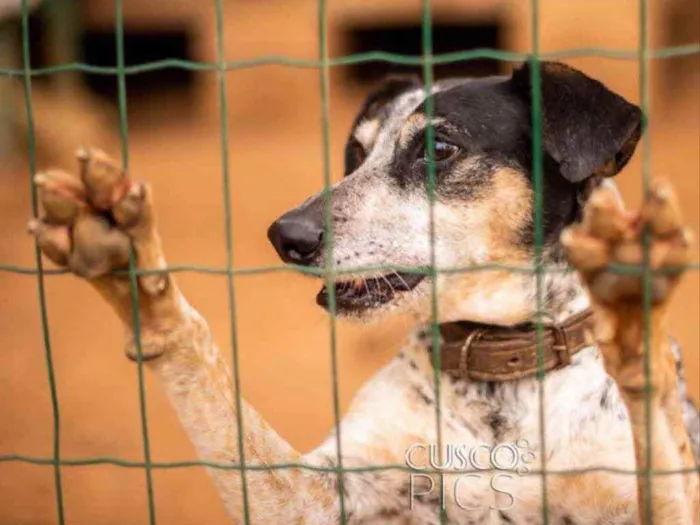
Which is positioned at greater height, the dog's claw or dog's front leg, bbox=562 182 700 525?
the dog's claw

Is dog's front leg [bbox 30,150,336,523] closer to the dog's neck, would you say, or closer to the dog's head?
the dog's head

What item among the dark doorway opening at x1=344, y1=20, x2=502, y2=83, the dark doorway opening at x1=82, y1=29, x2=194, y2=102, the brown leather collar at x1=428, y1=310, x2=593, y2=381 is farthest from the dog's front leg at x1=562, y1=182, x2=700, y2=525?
the dark doorway opening at x1=82, y1=29, x2=194, y2=102

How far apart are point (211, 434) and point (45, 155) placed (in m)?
6.65

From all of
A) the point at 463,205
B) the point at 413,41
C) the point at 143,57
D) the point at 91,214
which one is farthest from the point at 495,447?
the point at 143,57

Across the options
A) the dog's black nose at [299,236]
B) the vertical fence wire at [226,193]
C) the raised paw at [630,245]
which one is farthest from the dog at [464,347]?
the raised paw at [630,245]

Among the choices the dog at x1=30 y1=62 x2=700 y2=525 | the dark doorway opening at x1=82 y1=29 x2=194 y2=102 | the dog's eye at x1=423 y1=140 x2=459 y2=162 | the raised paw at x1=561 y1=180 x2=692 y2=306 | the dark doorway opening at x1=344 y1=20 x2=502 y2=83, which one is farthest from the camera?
the dark doorway opening at x1=82 y1=29 x2=194 y2=102

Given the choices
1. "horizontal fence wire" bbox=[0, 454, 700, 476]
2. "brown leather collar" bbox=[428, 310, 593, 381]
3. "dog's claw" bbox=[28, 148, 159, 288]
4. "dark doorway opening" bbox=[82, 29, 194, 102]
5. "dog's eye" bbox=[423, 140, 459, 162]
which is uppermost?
"dark doorway opening" bbox=[82, 29, 194, 102]

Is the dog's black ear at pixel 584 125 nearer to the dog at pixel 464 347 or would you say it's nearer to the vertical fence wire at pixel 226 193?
the dog at pixel 464 347

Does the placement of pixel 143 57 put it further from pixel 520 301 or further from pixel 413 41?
pixel 520 301

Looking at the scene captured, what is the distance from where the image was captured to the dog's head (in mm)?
2865

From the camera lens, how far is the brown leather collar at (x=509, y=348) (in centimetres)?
282

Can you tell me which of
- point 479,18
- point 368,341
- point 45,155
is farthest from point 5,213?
point 479,18

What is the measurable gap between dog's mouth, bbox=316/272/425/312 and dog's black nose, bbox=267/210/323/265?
134 millimetres

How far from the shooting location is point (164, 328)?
2389mm
